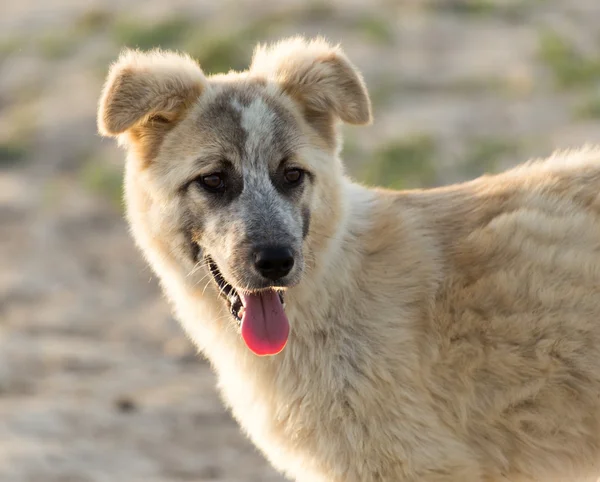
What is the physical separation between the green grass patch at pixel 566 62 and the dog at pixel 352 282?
241 inches

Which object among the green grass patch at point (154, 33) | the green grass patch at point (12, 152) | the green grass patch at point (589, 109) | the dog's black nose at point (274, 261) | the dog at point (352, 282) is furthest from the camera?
the green grass patch at point (154, 33)

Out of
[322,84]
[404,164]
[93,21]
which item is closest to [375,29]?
[404,164]

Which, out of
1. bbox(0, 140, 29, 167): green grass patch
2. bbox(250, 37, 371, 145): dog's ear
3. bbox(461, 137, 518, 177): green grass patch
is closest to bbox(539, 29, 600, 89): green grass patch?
bbox(461, 137, 518, 177): green grass patch

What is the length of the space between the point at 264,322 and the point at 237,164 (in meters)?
0.70

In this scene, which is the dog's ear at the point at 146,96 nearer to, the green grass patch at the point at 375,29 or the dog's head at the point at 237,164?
the dog's head at the point at 237,164

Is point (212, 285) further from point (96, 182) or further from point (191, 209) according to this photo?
point (96, 182)

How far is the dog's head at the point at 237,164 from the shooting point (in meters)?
4.48

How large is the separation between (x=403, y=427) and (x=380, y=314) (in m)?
0.51

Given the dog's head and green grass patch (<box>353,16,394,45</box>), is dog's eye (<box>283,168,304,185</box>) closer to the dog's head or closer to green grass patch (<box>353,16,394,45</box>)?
the dog's head

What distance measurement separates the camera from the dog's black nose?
4316 millimetres

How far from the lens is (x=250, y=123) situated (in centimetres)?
462

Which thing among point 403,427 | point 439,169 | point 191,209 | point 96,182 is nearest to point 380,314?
point 403,427

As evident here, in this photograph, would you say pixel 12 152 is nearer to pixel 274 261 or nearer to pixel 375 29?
pixel 375 29

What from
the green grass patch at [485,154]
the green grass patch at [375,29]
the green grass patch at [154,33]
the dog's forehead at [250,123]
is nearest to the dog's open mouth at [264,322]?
the dog's forehead at [250,123]
